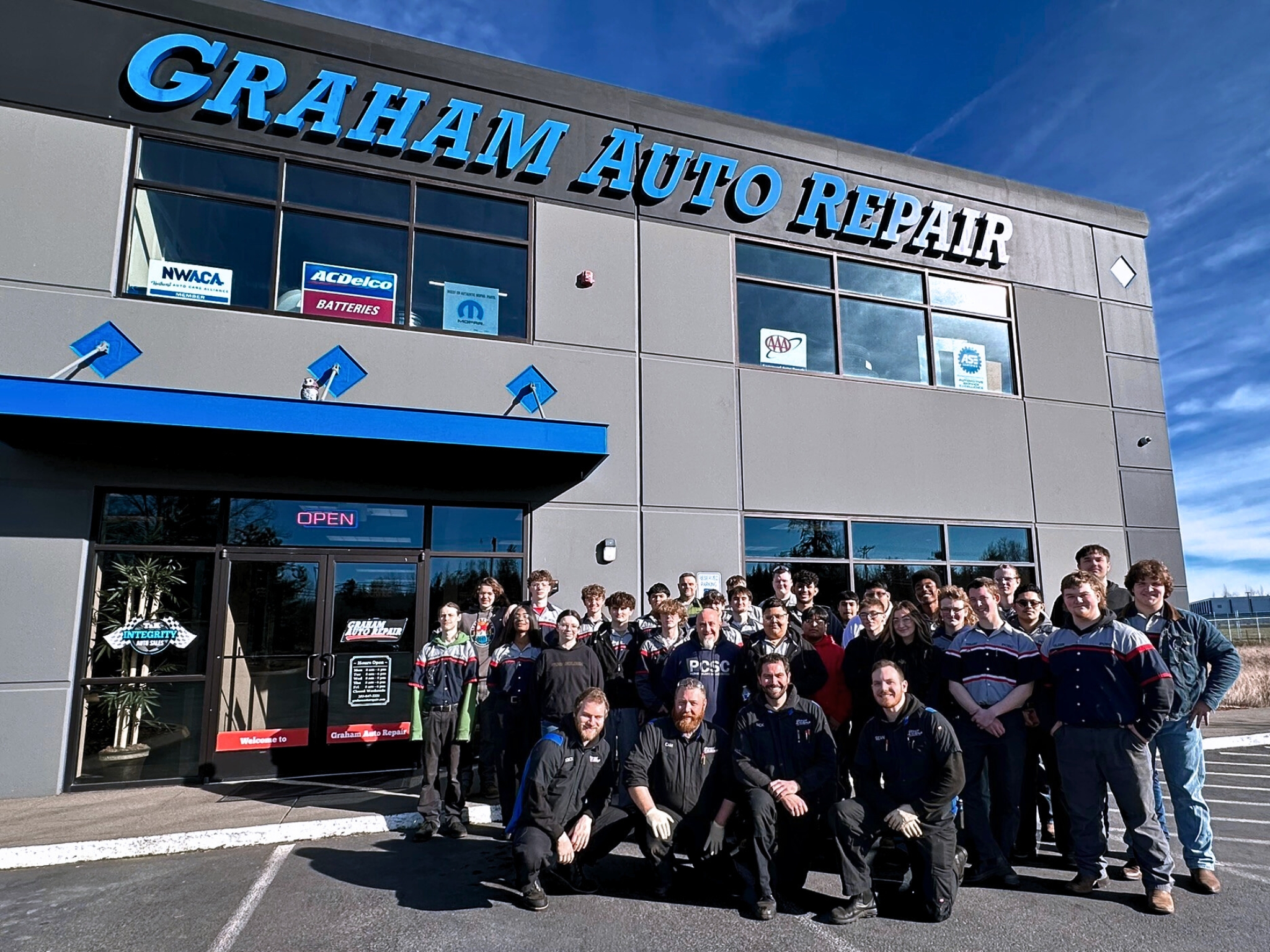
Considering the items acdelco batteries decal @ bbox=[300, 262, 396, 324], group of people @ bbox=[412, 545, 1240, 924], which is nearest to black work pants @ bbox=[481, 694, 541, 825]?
group of people @ bbox=[412, 545, 1240, 924]

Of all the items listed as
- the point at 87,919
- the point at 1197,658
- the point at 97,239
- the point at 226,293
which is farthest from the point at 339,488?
the point at 1197,658

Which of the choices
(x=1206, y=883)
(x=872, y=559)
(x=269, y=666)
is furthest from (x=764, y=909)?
(x=872, y=559)

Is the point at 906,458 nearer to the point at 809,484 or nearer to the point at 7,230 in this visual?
the point at 809,484

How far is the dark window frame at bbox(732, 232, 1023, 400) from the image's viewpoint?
35.1 feet

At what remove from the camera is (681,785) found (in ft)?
15.8

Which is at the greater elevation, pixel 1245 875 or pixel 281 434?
pixel 281 434

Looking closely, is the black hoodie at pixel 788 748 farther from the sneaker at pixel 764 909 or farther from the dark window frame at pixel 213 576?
the dark window frame at pixel 213 576

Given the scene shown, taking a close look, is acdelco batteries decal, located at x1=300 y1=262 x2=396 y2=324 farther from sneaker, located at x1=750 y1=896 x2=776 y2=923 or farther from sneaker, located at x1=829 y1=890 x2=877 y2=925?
sneaker, located at x1=829 y1=890 x2=877 y2=925

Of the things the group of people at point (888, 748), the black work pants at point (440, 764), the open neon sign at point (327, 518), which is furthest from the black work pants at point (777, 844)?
the open neon sign at point (327, 518)

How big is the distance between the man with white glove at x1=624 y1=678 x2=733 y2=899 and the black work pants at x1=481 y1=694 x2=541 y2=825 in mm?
1313

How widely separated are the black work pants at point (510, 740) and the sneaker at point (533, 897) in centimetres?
146

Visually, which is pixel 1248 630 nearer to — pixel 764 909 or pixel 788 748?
pixel 788 748

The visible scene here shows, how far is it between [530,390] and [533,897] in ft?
19.2

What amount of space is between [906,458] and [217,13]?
9.89m
